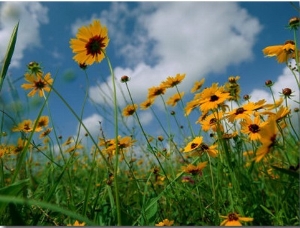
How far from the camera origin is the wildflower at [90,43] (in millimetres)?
604

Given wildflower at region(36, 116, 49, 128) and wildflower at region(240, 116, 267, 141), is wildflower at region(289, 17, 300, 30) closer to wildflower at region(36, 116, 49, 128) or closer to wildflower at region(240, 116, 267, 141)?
wildflower at region(240, 116, 267, 141)

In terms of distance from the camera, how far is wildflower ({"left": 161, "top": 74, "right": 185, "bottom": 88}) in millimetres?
1062

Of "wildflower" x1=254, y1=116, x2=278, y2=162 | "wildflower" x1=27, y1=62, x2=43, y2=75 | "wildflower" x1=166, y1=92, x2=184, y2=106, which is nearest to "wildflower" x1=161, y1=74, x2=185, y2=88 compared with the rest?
"wildflower" x1=166, y1=92, x2=184, y2=106

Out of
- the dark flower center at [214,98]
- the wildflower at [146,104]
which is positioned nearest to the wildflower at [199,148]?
the dark flower center at [214,98]

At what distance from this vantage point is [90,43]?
24.2 inches

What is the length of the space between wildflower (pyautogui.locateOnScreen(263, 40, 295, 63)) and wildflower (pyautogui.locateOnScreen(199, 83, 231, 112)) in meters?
0.11

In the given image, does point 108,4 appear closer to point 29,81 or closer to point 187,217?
point 29,81

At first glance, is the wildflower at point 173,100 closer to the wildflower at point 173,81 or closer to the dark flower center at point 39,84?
the wildflower at point 173,81

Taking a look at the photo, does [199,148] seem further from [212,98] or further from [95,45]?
[95,45]

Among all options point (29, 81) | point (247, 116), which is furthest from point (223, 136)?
point (29, 81)

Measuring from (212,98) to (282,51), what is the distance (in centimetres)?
17

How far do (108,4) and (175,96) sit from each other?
40 centimetres

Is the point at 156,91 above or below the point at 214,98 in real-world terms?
above

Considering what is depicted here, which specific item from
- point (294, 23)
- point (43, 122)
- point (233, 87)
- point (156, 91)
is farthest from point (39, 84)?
point (294, 23)
